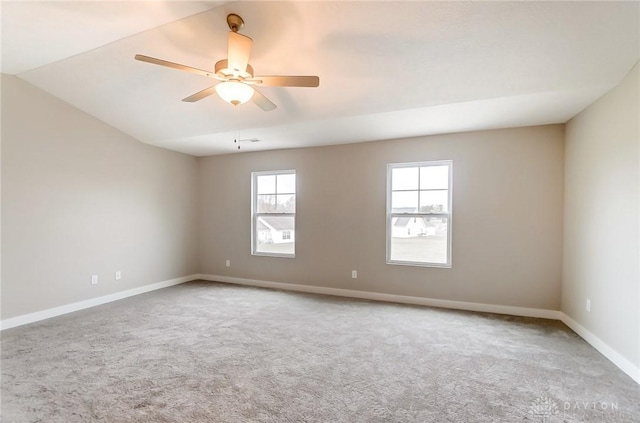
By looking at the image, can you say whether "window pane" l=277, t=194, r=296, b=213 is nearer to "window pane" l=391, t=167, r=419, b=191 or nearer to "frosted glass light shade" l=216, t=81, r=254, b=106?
"window pane" l=391, t=167, r=419, b=191

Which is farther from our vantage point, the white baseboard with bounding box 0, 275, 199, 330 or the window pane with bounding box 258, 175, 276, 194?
the window pane with bounding box 258, 175, 276, 194

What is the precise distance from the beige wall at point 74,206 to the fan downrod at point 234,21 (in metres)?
3.01

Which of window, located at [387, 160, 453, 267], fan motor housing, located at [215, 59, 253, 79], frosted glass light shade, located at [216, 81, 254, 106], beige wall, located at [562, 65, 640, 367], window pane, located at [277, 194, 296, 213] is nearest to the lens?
fan motor housing, located at [215, 59, 253, 79]

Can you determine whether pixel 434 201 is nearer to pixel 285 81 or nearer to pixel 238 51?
pixel 285 81

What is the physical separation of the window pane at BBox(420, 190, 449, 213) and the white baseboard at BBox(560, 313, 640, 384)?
192 cm

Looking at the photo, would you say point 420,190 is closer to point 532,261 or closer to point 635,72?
point 532,261

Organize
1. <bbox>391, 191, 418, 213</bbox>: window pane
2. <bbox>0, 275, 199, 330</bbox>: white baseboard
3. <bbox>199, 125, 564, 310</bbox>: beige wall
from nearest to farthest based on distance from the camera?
<bbox>0, 275, 199, 330</bbox>: white baseboard → <bbox>199, 125, 564, 310</bbox>: beige wall → <bbox>391, 191, 418, 213</bbox>: window pane

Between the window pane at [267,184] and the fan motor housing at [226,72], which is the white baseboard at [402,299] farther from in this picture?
the fan motor housing at [226,72]

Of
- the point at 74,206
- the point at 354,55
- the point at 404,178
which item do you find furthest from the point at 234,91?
the point at 74,206

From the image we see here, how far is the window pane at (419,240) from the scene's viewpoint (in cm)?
440

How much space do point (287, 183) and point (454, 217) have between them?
2839 mm

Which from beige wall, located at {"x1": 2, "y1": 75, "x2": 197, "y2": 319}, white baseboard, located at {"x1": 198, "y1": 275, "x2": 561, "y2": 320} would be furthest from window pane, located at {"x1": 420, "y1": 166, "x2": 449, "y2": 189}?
beige wall, located at {"x1": 2, "y1": 75, "x2": 197, "y2": 319}

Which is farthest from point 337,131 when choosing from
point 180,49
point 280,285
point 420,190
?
point 280,285

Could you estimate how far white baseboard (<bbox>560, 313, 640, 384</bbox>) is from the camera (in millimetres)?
2438
